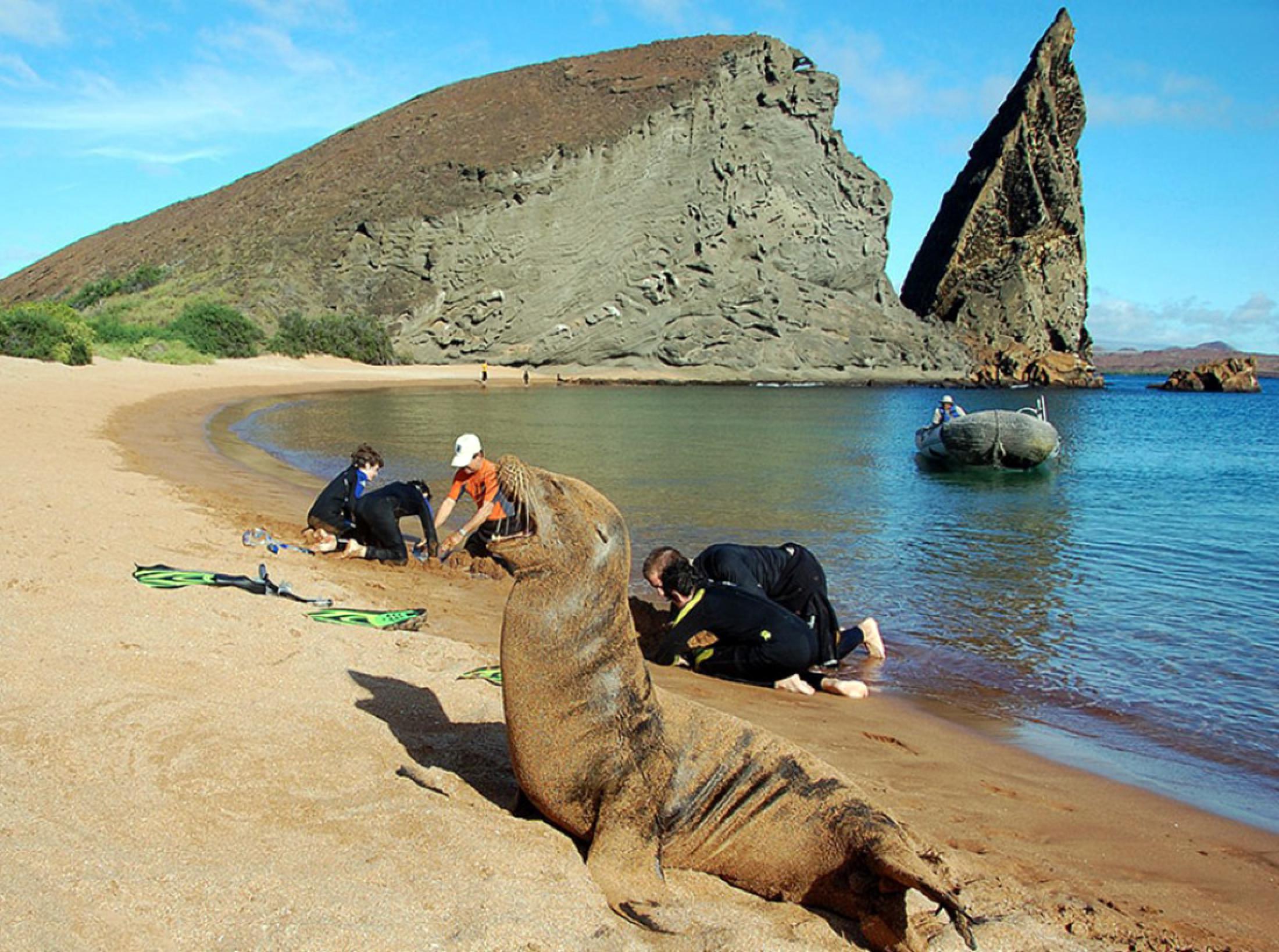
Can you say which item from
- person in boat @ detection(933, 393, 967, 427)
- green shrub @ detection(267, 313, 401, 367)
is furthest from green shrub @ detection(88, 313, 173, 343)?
person in boat @ detection(933, 393, 967, 427)

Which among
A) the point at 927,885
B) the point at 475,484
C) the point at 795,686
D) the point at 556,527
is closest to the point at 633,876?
the point at 927,885

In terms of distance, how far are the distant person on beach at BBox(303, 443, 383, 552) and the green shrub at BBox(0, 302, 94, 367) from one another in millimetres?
27044

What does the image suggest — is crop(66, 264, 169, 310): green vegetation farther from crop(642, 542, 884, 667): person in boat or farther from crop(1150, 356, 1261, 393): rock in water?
crop(1150, 356, 1261, 393): rock in water

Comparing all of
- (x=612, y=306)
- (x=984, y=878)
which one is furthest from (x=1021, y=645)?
(x=612, y=306)

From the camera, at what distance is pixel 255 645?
18.4 feet

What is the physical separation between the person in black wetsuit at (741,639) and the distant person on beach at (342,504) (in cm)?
438

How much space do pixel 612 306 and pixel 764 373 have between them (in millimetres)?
11872

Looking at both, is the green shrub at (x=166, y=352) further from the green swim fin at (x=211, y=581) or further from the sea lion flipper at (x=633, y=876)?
the sea lion flipper at (x=633, y=876)

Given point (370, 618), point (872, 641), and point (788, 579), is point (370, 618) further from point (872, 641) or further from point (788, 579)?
point (872, 641)

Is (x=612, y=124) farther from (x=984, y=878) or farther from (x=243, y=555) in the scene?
(x=984, y=878)

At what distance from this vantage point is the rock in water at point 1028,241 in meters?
88.7

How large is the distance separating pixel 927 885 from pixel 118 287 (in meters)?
70.4

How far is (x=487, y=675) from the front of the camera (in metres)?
5.73

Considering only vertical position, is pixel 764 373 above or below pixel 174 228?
below
